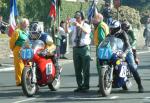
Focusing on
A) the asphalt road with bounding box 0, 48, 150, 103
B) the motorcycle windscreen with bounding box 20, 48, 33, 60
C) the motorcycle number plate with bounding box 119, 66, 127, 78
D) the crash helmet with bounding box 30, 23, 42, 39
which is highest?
the crash helmet with bounding box 30, 23, 42, 39

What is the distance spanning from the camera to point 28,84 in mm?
15031

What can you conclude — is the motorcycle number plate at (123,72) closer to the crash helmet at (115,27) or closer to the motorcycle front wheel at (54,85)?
the crash helmet at (115,27)

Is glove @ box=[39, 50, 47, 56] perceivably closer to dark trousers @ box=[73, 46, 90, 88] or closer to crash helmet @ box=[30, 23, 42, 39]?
crash helmet @ box=[30, 23, 42, 39]

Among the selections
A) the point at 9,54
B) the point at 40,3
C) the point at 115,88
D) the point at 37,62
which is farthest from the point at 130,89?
the point at 40,3

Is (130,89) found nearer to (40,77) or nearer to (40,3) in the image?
(40,77)

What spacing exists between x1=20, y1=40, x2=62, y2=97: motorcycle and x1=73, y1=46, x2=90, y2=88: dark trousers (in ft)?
2.38

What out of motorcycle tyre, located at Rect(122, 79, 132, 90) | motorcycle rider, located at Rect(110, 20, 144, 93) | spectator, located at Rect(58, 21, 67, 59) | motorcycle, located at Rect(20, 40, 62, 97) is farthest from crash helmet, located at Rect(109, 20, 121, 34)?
spectator, located at Rect(58, 21, 67, 59)

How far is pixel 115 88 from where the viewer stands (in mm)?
16688

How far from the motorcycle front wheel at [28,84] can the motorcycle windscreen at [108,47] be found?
66.5 inches

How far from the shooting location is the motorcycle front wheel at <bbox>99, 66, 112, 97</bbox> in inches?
577

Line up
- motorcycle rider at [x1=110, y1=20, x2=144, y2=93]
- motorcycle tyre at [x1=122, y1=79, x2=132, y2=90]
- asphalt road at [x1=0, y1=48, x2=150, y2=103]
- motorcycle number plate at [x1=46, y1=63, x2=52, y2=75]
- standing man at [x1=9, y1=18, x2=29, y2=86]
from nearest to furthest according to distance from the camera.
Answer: asphalt road at [x1=0, y1=48, x2=150, y2=103]
motorcycle rider at [x1=110, y1=20, x2=144, y2=93]
motorcycle number plate at [x1=46, y1=63, x2=52, y2=75]
motorcycle tyre at [x1=122, y1=79, x2=132, y2=90]
standing man at [x1=9, y1=18, x2=29, y2=86]

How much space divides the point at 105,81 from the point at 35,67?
68.5 inches

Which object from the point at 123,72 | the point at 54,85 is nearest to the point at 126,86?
the point at 123,72

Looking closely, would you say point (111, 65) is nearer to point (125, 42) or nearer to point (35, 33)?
point (125, 42)
